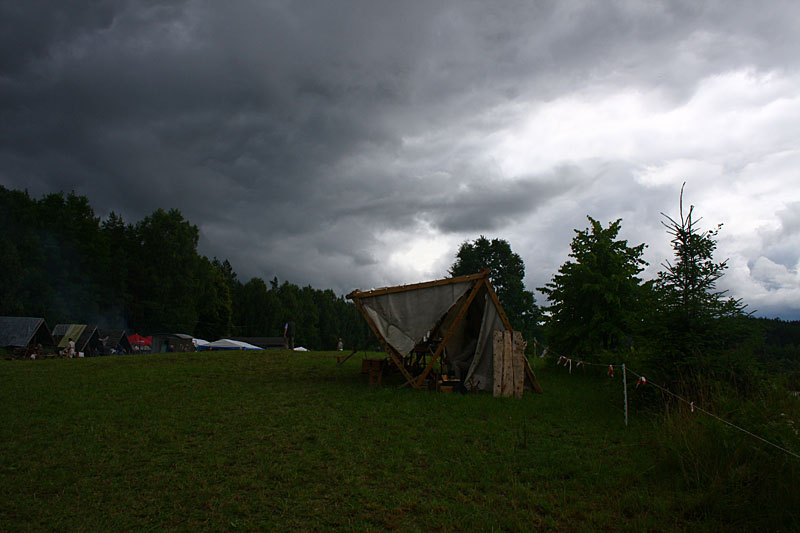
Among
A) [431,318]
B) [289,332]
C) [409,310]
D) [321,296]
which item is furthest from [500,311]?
[321,296]

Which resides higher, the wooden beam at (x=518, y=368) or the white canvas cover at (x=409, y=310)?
the white canvas cover at (x=409, y=310)

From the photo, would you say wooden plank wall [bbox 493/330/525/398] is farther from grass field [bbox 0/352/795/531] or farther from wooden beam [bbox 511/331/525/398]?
grass field [bbox 0/352/795/531]

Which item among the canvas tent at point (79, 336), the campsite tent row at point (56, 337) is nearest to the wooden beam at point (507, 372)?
the campsite tent row at point (56, 337)

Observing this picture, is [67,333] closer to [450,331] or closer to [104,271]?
[104,271]

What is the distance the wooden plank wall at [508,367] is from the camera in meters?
11.9

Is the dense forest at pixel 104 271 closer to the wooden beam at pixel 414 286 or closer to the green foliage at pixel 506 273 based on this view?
the green foliage at pixel 506 273

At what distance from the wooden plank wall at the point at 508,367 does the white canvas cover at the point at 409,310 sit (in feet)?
6.06

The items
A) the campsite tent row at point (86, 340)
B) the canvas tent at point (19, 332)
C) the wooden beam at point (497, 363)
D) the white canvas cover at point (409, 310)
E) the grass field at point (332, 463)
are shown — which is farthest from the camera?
the campsite tent row at point (86, 340)

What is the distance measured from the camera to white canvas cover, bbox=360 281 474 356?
43.5 ft

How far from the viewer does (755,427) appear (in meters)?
5.18

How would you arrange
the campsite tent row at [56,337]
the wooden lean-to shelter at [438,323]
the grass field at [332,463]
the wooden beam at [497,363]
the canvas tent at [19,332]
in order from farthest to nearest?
the campsite tent row at [56,337] < the canvas tent at [19,332] < the wooden lean-to shelter at [438,323] < the wooden beam at [497,363] < the grass field at [332,463]

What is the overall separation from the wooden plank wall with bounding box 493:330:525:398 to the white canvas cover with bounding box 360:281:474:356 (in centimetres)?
185

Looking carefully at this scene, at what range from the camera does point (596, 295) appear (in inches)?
758

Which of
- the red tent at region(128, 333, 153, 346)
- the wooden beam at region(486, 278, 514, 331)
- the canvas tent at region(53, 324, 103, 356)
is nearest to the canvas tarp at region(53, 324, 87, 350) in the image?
the canvas tent at region(53, 324, 103, 356)
